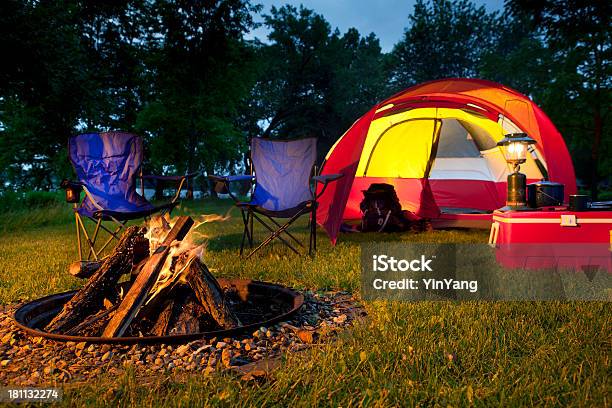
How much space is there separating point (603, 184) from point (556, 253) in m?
20.9

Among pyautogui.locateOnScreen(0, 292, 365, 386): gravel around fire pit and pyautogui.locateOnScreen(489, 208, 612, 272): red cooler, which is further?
pyautogui.locateOnScreen(489, 208, 612, 272): red cooler

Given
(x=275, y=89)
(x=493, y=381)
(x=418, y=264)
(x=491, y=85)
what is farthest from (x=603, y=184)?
(x=493, y=381)

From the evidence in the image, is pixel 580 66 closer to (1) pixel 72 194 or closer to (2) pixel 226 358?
(1) pixel 72 194

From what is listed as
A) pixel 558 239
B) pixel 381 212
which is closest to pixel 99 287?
pixel 558 239

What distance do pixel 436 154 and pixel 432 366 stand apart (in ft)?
20.1

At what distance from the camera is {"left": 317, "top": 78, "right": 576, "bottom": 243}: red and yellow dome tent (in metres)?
5.88

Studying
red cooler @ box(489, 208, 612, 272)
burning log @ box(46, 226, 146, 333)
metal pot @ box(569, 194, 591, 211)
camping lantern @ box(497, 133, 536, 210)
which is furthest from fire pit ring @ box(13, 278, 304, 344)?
metal pot @ box(569, 194, 591, 211)

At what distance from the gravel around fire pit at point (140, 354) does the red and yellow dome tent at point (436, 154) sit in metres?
3.62

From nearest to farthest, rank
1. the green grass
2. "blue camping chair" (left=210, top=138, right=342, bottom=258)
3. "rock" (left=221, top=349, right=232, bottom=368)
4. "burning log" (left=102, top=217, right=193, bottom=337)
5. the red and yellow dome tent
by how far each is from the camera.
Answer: the green grass → "rock" (left=221, top=349, right=232, bottom=368) → "burning log" (left=102, top=217, right=193, bottom=337) → "blue camping chair" (left=210, top=138, right=342, bottom=258) → the red and yellow dome tent

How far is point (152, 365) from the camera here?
1804mm

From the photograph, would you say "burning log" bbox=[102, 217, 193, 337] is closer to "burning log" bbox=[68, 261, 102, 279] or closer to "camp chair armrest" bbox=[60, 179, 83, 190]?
"burning log" bbox=[68, 261, 102, 279]

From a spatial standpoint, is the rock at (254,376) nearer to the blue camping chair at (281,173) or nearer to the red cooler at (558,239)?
the red cooler at (558,239)

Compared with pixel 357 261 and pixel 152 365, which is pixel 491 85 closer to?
pixel 357 261

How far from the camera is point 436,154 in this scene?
7.57 meters
